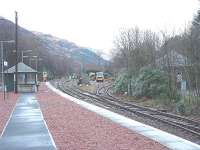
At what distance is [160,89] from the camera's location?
43.9 meters

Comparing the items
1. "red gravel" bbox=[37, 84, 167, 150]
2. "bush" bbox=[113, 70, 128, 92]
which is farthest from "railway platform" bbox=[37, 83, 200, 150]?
"bush" bbox=[113, 70, 128, 92]

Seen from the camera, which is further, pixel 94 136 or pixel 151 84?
pixel 151 84

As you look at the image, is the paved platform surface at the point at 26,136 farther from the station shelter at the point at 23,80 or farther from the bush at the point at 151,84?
the station shelter at the point at 23,80

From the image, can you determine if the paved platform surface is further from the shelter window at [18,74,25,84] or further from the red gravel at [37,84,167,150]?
the shelter window at [18,74,25,84]

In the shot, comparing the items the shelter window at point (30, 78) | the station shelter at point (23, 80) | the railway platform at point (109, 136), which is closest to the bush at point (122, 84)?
the station shelter at point (23, 80)

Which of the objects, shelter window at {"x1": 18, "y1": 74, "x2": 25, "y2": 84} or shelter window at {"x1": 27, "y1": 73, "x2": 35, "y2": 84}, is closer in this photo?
shelter window at {"x1": 18, "y1": 74, "x2": 25, "y2": 84}

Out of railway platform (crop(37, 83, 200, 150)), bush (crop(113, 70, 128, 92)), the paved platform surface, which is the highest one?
bush (crop(113, 70, 128, 92))

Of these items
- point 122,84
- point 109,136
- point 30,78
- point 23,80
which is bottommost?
point 109,136

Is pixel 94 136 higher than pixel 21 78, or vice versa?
pixel 21 78

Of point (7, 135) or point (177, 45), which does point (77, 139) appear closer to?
point (7, 135)

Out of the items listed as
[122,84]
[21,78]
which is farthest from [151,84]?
[21,78]

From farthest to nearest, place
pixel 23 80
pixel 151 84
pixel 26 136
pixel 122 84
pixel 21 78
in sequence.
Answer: pixel 21 78 → pixel 23 80 → pixel 122 84 → pixel 151 84 → pixel 26 136

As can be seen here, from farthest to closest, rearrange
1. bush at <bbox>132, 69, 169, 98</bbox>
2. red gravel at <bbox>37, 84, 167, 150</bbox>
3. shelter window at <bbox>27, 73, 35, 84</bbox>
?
1. shelter window at <bbox>27, 73, 35, 84</bbox>
2. bush at <bbox>132, 69, 169, 98</bbox>
3. red gravel at <bbox>37, 84, 167, 150</bbox>

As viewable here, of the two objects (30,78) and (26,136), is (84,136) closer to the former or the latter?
(26,136)
